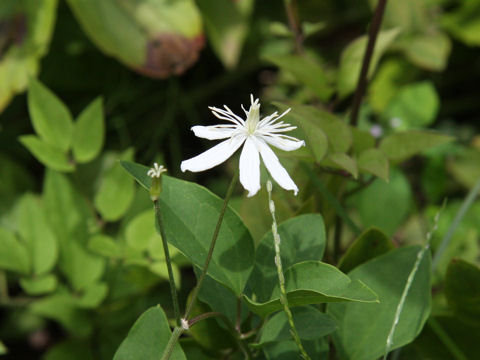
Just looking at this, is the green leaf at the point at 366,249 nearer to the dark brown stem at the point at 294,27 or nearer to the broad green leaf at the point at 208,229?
the broad green leaf at the point at 208,229

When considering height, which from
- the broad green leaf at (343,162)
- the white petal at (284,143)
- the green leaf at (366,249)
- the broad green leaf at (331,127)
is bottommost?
the green leaf at (366,249)

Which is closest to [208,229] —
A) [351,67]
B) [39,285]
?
Answer: [39,285]

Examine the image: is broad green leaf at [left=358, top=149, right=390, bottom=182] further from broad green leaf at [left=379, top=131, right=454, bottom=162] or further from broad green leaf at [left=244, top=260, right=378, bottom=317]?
broad green leaf at [left=244, top=260, right=378, bottom=317]

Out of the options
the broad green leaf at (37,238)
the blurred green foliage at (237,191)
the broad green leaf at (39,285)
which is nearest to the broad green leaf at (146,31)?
the blurred green foliage at (237,191)

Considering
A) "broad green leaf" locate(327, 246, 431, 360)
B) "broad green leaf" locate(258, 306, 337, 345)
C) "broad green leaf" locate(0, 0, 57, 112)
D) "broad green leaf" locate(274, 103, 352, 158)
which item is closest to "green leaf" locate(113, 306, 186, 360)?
"broad green leaf" locate(258, 306, 337, 345)

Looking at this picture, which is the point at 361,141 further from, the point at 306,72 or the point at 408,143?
the point at 306,72

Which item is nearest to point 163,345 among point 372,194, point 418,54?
point 372,194

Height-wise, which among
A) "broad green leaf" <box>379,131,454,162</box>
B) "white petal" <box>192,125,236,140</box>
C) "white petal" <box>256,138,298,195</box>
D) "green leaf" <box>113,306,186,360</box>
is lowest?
"green leaf" <box>113,306,186,360</box>
